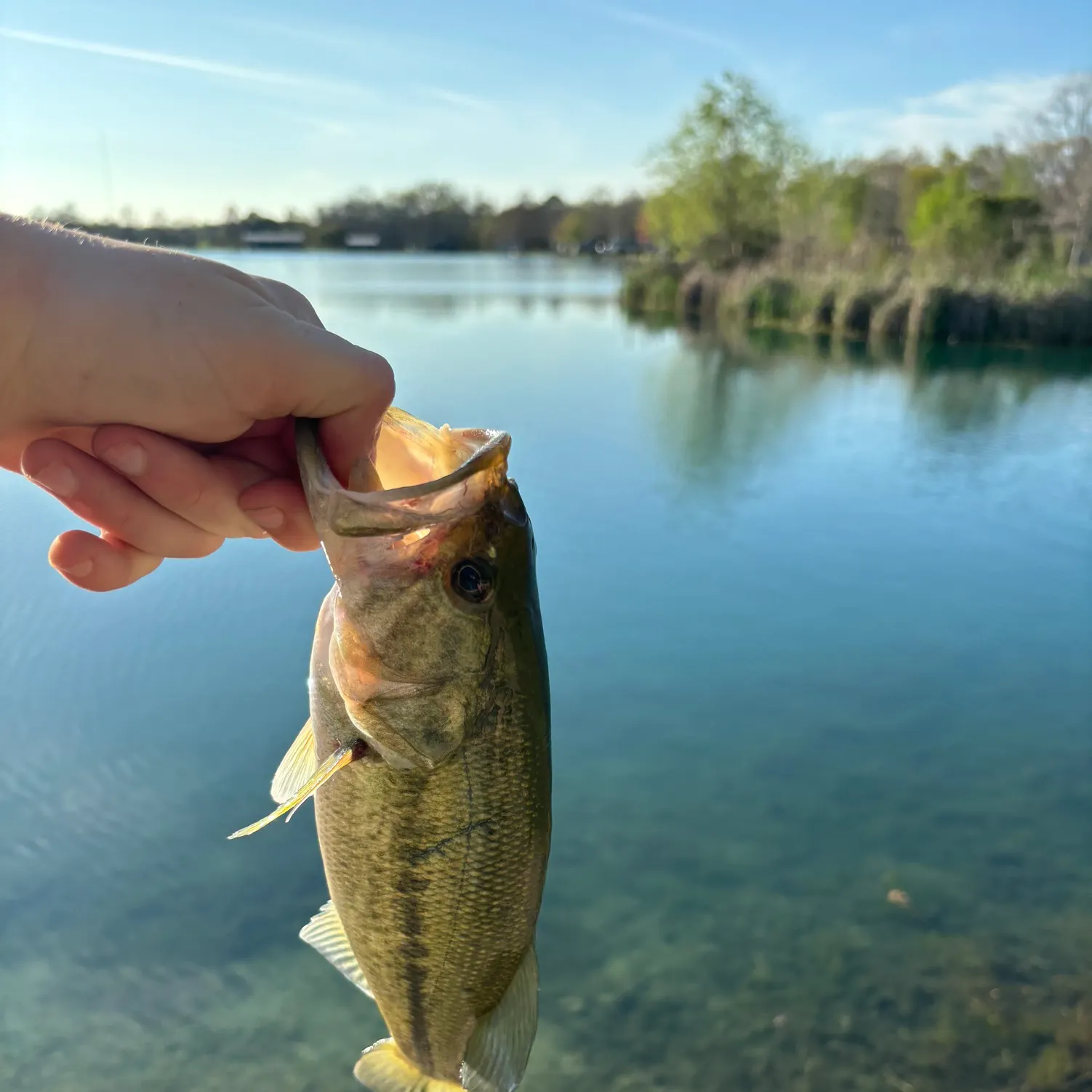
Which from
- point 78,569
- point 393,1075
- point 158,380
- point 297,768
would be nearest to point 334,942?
point 393,1075

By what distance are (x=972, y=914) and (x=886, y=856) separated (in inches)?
21.5

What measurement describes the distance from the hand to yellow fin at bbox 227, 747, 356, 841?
453mm

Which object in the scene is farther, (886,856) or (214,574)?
(214,574)

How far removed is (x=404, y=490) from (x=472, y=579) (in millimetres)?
178

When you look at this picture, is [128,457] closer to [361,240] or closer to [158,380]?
[158,380]

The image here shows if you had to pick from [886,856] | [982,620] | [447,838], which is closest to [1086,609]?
[982,620]

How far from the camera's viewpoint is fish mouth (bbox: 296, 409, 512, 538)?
136cm

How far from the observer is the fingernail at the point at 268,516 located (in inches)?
64.4

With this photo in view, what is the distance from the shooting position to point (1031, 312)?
2367cm

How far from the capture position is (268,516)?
1.65 metres

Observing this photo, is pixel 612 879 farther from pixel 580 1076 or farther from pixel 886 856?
pixel 886 856

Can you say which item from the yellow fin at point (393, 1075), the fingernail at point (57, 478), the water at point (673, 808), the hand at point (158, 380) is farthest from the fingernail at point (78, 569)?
the water at point (673, 808)

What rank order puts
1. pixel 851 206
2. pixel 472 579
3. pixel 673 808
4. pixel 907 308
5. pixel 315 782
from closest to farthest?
pixel 315 782, pixel 472 579, pixel 673 808, pixel 907 308, pixel 851 206

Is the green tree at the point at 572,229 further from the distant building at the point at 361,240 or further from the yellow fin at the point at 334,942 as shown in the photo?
the yellow fin at the point at 334,942
